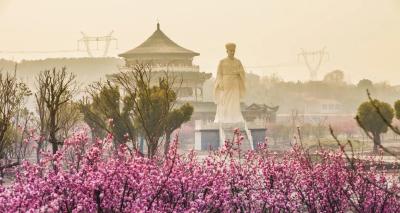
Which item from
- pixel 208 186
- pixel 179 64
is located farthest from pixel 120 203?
pixel 179 64

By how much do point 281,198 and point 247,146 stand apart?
2654 cm

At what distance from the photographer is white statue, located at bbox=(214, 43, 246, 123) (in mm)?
38244

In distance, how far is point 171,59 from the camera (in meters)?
79.1

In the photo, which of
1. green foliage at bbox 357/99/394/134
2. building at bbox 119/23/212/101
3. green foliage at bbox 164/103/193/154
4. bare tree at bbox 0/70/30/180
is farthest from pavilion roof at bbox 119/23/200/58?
bare tree at bbox 0/70/30/180

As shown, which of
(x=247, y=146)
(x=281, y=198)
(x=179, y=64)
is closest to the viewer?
(x=281, y=198)

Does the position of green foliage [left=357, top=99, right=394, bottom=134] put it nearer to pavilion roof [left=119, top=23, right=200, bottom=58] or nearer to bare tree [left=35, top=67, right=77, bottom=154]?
bare tree [left=35, top=67, right=77, bottom=154]

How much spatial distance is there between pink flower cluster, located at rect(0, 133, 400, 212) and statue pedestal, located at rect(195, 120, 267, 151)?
75.3 ft

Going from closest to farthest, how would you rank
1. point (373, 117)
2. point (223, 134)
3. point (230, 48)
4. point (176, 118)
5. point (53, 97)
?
point (53, 97) → point (176, 118) → point (230, 48) → point (223, 134) → point (373, 117)

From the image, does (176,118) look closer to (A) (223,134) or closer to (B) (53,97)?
(A) (223,134)

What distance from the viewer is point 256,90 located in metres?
152

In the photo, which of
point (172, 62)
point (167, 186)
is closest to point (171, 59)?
point (172, 62)

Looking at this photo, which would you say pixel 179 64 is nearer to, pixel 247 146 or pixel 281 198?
pixel 247 146

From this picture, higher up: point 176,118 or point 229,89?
point 229,89

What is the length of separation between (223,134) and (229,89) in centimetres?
249
